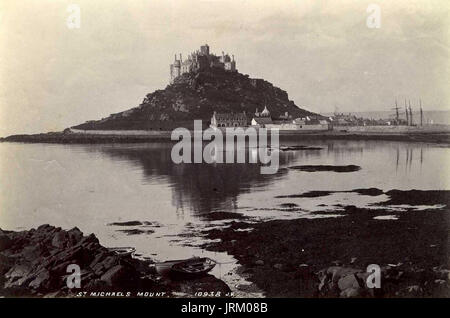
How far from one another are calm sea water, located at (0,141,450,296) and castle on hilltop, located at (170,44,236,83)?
2.10 m

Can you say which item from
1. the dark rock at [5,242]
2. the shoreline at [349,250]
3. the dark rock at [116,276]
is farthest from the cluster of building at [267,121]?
the dark rock at [5,242]

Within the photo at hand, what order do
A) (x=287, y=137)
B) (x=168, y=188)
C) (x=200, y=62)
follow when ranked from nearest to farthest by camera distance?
(x=168, y=188), (x=287, y=137), (x=200, y=62)

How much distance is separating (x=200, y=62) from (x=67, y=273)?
7917 mm

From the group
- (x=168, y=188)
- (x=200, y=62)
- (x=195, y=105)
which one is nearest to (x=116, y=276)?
(x=168, y=188)

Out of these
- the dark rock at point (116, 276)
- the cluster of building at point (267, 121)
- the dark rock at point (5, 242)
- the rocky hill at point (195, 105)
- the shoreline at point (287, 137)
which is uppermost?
the rocky hill at point (195, 105)

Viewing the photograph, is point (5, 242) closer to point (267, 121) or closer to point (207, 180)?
point (207, 180)

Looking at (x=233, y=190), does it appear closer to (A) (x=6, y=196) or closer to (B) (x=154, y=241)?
(B) (x=154, y=241)

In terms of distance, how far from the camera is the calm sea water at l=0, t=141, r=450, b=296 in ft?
29.1

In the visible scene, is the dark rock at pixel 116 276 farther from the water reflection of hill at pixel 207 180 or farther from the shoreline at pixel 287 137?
the shoreline at pixel 287 137

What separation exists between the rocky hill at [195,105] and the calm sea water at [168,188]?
122 centimetres

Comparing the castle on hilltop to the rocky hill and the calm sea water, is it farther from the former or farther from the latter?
the calm sea water

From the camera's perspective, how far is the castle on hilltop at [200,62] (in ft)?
32.9

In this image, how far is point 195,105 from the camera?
12.1 metres
